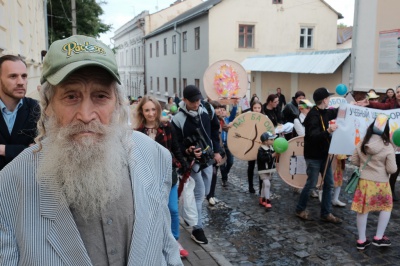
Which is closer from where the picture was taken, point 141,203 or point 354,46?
point 141,203

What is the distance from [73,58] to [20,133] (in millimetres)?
2013

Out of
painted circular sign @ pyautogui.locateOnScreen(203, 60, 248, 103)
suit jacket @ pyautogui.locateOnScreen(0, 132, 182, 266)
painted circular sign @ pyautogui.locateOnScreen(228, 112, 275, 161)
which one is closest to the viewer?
suit jacket @ pyautogui.locateOnScreen(0, 132, 182, 266)

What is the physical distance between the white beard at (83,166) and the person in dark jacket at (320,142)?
435cm

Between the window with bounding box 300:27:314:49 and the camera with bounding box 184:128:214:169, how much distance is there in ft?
77.7

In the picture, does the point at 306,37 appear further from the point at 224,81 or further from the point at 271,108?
the point at 271,108

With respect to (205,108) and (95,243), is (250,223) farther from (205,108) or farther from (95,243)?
(95,243)

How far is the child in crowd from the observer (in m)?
6.39

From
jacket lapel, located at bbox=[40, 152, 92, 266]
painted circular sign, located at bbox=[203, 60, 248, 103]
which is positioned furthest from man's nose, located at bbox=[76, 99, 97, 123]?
painted circular sign, located at bbox=[203, 60, 248, 103]

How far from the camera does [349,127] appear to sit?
17.6 feet

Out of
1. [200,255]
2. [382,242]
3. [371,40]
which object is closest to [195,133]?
[200,255]

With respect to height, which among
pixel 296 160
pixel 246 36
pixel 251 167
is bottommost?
pixel 251 167

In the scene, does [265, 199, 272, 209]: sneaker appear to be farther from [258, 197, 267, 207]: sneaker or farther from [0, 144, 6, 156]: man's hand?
[0, 144, 6, 156]: man's hand

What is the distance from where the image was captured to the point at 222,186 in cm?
778

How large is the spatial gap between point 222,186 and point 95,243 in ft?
21.2
